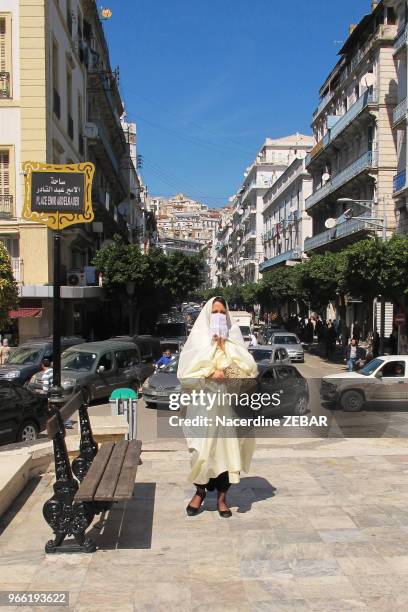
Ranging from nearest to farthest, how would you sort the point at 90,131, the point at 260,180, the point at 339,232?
1. the point at 90,131
2. the point at 339,232
3. the point at 260,180

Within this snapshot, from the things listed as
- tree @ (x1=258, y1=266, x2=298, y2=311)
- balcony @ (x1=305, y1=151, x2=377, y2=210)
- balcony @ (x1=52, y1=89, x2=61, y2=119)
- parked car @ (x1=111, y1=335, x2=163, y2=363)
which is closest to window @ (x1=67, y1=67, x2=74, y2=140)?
balcony @ (x1=52, y1=89, x2=61, y2=119)

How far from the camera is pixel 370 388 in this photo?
1500cm

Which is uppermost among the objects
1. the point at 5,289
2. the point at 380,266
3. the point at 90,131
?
the point at 90,131

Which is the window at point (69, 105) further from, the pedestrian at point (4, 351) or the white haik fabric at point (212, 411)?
the white haik fabric at point (212, 411)

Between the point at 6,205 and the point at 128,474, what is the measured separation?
2202 centimetres

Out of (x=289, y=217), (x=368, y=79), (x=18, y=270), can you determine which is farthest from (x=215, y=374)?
(x=289, y=217)

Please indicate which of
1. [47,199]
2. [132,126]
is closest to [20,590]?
[47,199]

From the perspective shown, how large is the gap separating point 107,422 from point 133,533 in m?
3.83

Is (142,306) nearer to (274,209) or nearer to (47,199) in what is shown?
(47,199)

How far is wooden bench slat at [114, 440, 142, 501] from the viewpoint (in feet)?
15.5

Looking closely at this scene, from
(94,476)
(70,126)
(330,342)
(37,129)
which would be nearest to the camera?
(94,476)

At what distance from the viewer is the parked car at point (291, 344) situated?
3047cm

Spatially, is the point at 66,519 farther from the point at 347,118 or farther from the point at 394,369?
the point at 347,118

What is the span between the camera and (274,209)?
268 feet
